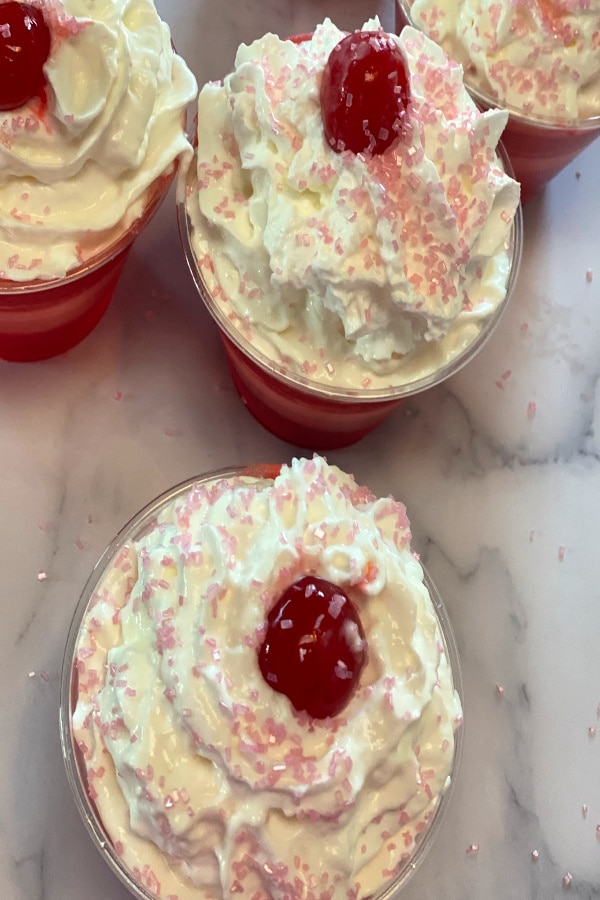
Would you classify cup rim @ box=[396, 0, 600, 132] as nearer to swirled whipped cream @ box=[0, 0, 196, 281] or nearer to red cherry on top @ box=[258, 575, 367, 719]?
swirled whipped cream @ box=[0, 0, 196, 281]

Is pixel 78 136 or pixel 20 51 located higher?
pixel 20 51

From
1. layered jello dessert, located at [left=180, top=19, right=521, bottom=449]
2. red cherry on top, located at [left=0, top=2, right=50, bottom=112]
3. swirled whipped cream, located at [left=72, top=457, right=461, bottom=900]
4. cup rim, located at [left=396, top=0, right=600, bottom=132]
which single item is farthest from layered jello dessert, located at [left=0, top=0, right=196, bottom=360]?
cup rim, located at [left=396, top=0, right=600, bottom=132]

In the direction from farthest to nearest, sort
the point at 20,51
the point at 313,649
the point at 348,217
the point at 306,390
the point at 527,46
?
1. the point at 527,46
2. the point at 306,390
3. the point at 348,217
4. the point at 20,51
5. the point at 313,649

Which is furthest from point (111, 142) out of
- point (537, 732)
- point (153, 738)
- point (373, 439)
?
point (537, 732)

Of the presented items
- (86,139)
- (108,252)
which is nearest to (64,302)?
(108,252)

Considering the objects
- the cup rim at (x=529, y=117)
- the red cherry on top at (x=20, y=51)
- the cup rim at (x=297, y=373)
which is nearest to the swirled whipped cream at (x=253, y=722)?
the cup rim at (x=297, y=373)

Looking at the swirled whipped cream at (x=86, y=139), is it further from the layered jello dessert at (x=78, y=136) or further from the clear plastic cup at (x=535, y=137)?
the clear plastic cup at (x=535, y=137)

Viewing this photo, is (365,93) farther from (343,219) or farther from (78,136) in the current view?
(78,136)
